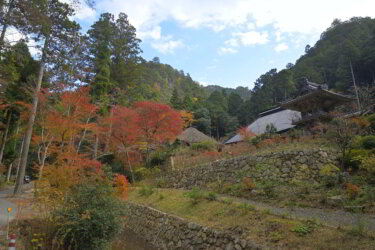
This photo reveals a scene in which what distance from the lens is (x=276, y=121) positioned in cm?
2358

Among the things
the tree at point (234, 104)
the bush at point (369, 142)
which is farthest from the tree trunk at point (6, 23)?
the tree at point (234, 104)

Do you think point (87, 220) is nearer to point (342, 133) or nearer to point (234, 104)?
point (342, 133)

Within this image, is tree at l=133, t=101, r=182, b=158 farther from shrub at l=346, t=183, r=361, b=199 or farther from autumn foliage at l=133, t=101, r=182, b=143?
shrub at l=346, t=183, r=361, b=199

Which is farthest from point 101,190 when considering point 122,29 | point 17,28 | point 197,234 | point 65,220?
point 122,29

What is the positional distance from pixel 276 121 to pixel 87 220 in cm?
2080

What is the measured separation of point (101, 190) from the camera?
6414mm

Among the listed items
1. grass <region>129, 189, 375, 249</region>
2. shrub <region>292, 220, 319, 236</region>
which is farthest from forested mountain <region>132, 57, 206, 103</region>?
shrub <region>292, 220, 319, 236</region>

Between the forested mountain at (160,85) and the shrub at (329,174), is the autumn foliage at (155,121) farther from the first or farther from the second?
the shrub at (329,174)

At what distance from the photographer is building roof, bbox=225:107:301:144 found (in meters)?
21.5

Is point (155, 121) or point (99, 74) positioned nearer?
point (155, 121)

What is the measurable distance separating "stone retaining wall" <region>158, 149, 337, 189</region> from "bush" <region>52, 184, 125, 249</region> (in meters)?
7.04

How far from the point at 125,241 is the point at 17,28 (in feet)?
29.3

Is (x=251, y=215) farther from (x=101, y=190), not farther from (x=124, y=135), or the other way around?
(x=124, y=135)

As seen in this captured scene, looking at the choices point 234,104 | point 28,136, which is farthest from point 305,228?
point 234,104
